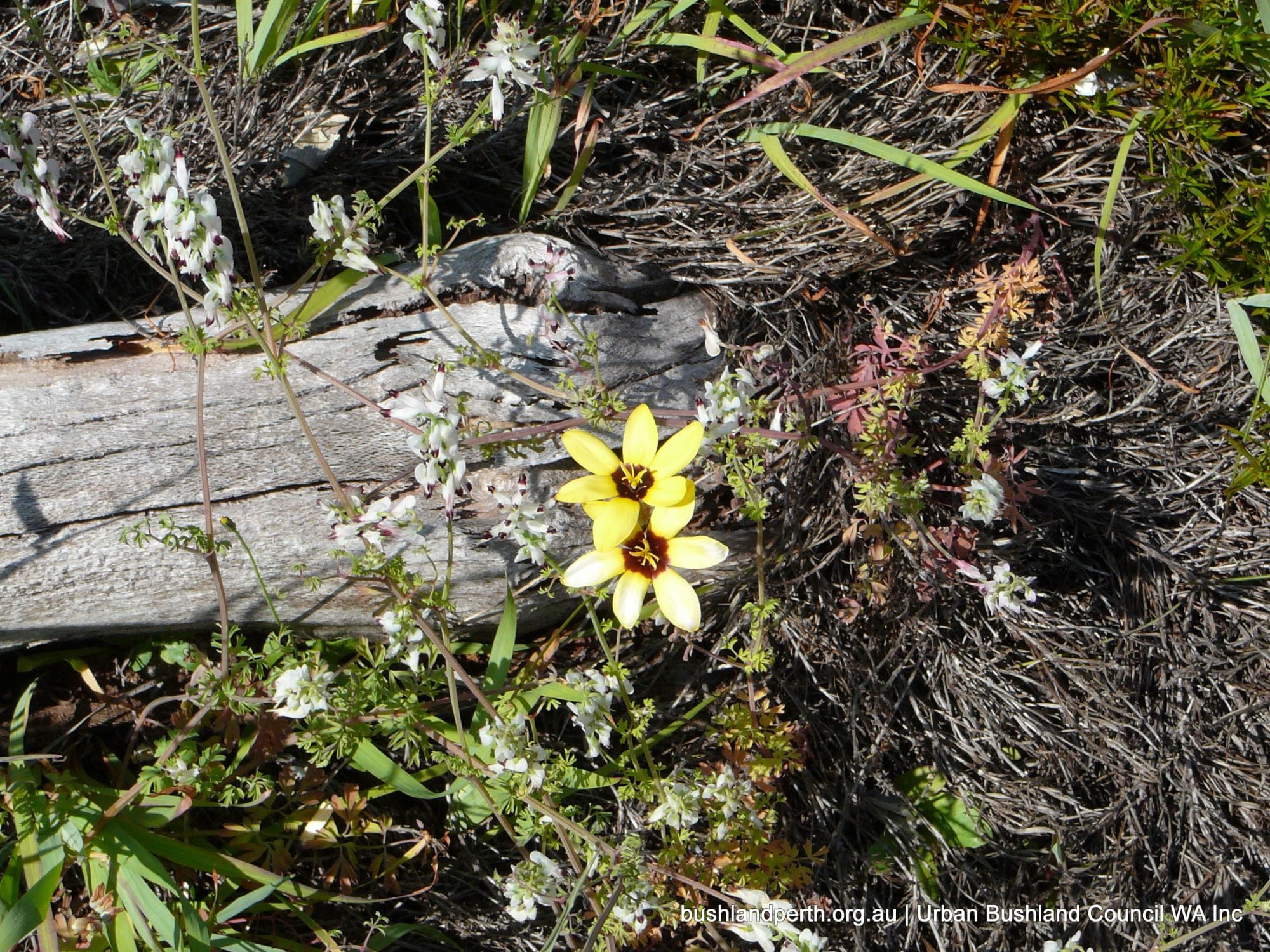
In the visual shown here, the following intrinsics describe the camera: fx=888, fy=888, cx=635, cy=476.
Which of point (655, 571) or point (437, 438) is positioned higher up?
point (437, 438)

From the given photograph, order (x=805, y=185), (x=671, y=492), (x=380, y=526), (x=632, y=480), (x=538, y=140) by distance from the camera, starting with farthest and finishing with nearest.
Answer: (x=538, y=140) → (x=805, y=185) → (x=380, y=526) → (x=632, y=480) → (x=671, y=492)

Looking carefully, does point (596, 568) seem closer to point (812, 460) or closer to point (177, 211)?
point (812, 460)

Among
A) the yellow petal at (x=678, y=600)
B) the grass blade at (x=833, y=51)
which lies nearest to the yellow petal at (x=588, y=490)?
the yellow petal at (x=678, y=600)

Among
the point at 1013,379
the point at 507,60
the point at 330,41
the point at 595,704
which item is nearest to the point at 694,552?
the point at 595,704

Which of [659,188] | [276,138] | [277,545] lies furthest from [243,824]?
[659,188]

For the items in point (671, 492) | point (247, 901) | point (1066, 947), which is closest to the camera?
point (671, 492)

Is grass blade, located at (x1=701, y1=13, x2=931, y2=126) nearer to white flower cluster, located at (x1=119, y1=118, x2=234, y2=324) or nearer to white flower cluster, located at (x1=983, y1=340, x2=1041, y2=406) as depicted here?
white flower cluster, located at (x1=983, y1=340, x2=1041, y2=406)

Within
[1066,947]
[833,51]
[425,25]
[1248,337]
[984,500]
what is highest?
[425,25]

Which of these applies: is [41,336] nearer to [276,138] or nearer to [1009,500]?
[276,138]
